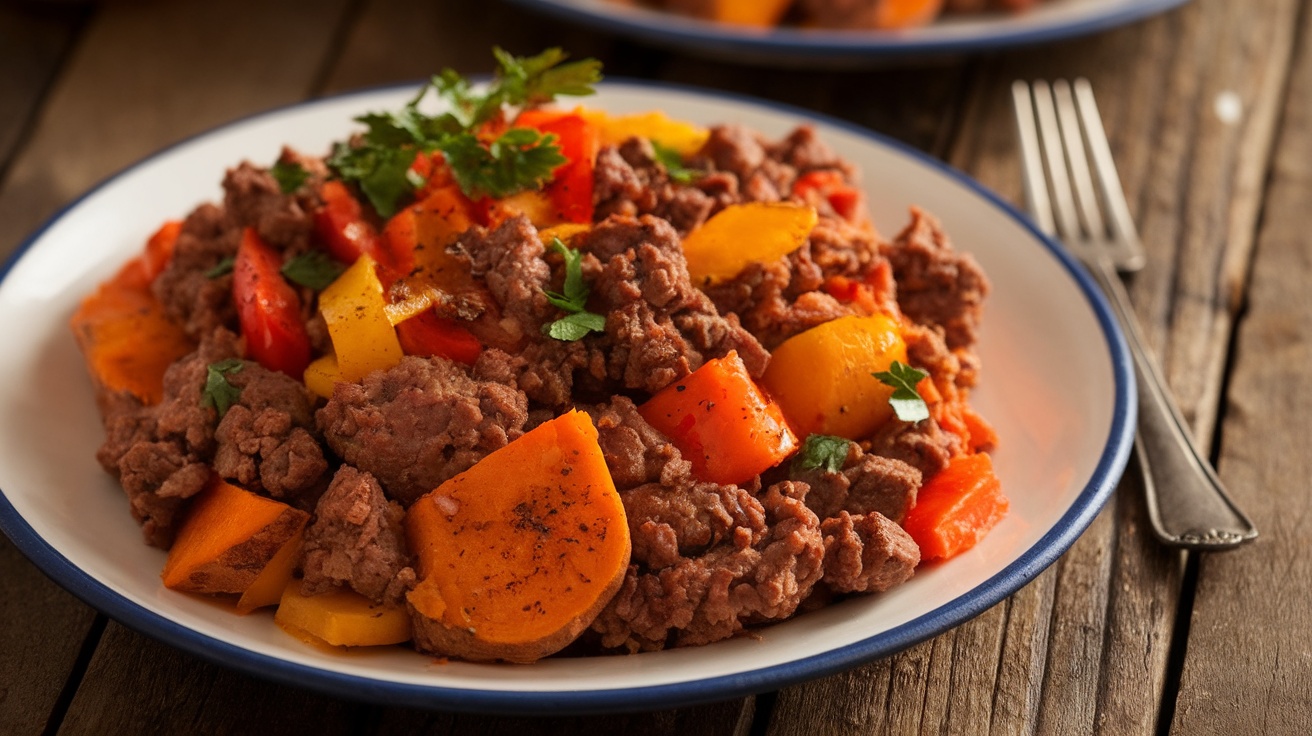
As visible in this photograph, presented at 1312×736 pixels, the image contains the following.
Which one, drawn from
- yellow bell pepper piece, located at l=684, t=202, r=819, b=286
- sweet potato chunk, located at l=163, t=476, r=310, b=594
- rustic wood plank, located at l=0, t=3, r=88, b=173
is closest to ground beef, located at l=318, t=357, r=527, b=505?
sweet potato chunk, located at l=163, t=476, r=310, b=594

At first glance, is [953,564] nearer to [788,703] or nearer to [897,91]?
[788,703]

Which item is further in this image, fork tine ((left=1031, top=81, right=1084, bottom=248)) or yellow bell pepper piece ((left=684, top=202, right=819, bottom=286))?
fork tine ((left=1031, top=81, right=1084, bottom=248))

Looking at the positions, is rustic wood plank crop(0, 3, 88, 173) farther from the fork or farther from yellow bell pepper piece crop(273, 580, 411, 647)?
the fork

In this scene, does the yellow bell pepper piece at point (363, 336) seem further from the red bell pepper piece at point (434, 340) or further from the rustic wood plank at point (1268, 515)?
the rustic wood plank at point (1268, 515)

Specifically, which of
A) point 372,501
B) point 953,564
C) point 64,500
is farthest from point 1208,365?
point 64,500

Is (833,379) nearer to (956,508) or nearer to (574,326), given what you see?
(956,508)
